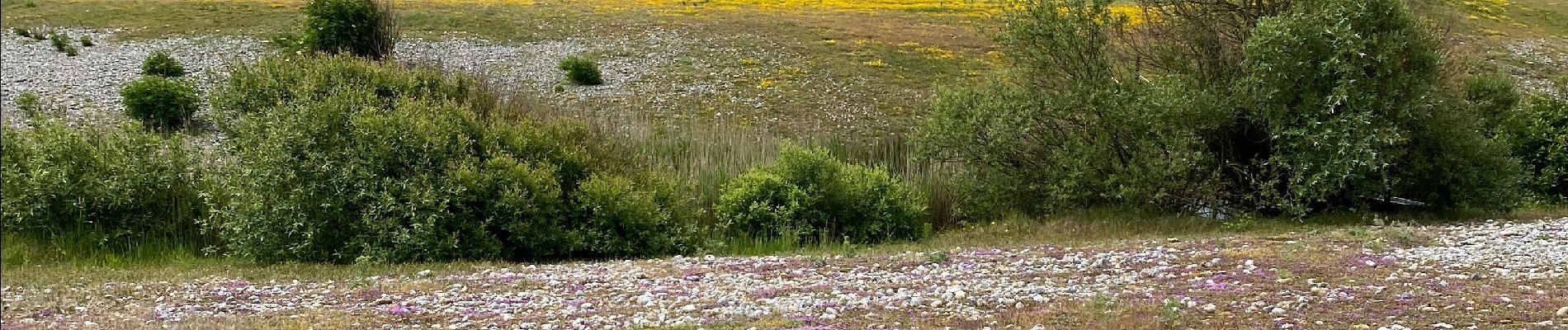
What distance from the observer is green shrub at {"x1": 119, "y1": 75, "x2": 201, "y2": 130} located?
2511 cm

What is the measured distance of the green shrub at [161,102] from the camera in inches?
989

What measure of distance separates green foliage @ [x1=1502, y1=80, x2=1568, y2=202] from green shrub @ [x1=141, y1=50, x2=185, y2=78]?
125 feet

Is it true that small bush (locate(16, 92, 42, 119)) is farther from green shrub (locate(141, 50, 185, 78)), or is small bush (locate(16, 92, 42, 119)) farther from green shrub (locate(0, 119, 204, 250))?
green shrub (locate(141, 50, 185, 78))

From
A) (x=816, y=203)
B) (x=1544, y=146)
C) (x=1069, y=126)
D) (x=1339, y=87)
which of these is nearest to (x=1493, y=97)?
(x=1544, y=146)

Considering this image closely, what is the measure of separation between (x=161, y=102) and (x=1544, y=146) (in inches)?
1246

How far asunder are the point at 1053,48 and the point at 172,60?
3360 cm

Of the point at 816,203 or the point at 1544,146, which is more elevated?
the point at 1544,146

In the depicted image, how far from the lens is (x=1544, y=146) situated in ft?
81.9

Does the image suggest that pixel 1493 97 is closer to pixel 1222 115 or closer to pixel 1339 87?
pixel 1339 87

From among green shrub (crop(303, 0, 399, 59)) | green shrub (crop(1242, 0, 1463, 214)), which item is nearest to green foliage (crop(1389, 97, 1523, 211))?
green shrub (crop(1242, 0, 1463, 214))

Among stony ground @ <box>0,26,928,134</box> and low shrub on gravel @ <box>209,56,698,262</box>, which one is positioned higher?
low shrub on gravel @ <box>209,56,698,262</box>

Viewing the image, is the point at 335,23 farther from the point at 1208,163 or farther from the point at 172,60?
the point at 1208,163

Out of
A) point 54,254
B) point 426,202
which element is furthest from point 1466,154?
point 54,254

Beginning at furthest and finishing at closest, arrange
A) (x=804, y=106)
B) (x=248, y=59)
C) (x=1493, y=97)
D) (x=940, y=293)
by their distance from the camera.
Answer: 1. (x=804, y=106)
2. (x=248, y=59)
3. (x=1493, y=97)
4. (x=940, y=293)
